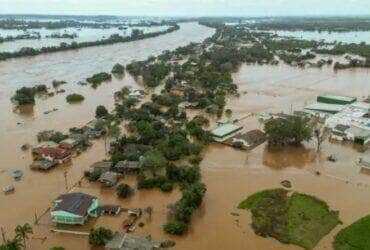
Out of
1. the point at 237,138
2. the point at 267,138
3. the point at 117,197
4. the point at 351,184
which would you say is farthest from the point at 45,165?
the point at 351,184

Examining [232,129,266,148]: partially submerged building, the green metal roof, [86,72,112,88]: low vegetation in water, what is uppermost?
[86,72,112,88]: low vegetation in water

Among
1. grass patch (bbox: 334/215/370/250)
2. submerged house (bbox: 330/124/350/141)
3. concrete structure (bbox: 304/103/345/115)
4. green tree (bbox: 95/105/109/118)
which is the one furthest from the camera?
concrete structure (bbox: 304/103/345/115)

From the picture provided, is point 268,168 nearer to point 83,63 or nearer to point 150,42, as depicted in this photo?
point 83,63

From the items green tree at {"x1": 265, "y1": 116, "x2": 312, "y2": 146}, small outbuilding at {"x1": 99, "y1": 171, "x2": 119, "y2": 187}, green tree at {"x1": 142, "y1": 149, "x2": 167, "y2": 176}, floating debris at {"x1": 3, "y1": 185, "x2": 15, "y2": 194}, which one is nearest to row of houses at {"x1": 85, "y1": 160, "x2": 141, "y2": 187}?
small outbuilding at {"x1": 99, "y1": 171, "x2": 119, "y2": 187}

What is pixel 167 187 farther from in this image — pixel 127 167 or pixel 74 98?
pixel 74 98

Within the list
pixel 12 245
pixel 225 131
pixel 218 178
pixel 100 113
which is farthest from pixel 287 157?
pixel 12 245

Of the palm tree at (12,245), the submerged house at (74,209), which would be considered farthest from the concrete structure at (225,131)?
the palm tree at (12,245)

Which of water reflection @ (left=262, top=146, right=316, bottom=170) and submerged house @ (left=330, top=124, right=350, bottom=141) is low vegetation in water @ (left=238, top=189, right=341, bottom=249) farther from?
submerged house @ (left=330, top=124, right=350, bottom=141)
